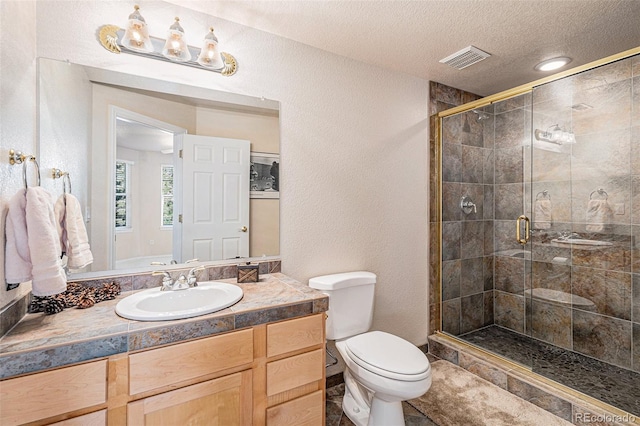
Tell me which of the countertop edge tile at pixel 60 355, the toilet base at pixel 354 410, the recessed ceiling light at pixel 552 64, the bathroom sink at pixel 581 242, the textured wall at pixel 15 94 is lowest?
the toilet base at pixel 354 410

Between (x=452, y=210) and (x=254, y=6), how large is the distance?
2.18 meters

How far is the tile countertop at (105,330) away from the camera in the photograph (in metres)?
0.89

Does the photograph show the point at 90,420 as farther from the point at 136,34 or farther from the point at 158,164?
the point at 136,34

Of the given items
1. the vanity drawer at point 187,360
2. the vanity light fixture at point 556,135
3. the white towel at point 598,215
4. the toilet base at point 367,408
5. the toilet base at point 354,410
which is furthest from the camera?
the vanity light fixture at point 556,135

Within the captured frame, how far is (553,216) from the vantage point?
7.93 ft

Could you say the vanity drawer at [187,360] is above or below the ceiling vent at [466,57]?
below

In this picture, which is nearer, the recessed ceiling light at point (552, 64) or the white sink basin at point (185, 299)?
the white sink basin at point (185, 299)

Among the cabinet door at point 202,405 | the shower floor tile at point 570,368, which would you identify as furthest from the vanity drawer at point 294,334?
the shower floor tile at point 570,368

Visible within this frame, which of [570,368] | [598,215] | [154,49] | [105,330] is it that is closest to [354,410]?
[105,330]

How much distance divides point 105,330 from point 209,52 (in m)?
1.39

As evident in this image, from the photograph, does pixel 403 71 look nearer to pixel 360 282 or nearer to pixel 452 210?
pixel 452 210

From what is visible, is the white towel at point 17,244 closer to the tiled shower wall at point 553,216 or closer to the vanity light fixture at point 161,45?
the vanity light fixture at point 161,45

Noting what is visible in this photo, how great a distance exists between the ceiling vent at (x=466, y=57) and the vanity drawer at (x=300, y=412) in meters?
2.28

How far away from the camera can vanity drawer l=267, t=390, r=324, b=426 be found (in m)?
1.29
